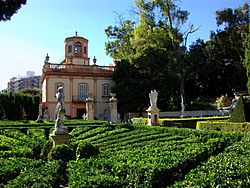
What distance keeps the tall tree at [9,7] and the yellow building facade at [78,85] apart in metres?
29.4

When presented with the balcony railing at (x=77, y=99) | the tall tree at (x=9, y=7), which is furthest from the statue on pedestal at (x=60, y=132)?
the balcony railing at (x=77, y=99)

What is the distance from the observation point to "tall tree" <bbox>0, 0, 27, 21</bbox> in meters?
10.2

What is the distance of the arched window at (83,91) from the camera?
137 feet

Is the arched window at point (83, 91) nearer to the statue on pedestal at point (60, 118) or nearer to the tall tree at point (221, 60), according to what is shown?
the tall tree at point (221, 60)

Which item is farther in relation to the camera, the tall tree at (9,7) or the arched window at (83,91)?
the arched window at (83,91)

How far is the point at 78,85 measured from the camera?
4175cm

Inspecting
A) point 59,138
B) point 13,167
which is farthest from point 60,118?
point 13,167

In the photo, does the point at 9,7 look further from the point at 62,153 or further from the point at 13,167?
the point at 13,167

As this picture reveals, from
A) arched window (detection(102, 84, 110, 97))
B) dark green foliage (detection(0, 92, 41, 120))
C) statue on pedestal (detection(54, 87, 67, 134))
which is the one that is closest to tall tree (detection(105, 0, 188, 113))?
arched window (detection(102, 84, 110, 97))

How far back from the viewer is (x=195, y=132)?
49.1 ft

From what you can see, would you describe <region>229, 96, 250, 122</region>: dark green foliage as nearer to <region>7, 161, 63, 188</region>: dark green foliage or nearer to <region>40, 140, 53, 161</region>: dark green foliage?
<region>40, 140, 53, 161</region>: dark green foliage

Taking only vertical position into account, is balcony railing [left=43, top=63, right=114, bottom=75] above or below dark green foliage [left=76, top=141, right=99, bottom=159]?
above

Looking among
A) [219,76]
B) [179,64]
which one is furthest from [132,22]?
[219,76]

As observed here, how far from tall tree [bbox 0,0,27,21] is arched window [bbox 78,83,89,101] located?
3154cm
